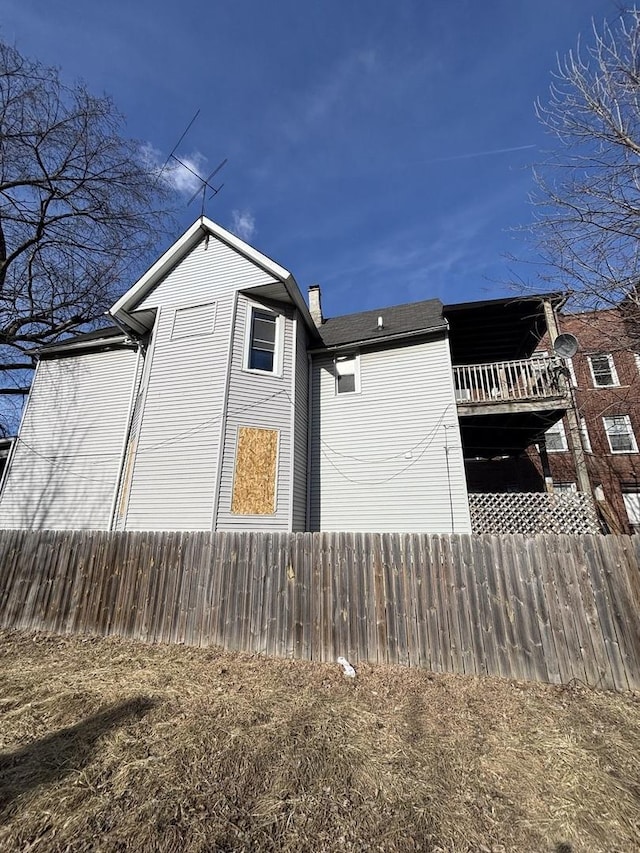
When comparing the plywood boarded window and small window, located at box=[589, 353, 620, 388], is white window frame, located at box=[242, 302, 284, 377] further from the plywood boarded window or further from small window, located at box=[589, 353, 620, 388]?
small window, located at box=[589, 353, 620, 388]

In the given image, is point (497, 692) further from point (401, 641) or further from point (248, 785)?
point (248, 785)

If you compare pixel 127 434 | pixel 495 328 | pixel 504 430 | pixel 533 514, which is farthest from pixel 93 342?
pixel 533 514

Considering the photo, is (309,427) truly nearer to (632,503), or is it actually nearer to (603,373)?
(632,503)

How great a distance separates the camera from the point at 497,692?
4.62 metres

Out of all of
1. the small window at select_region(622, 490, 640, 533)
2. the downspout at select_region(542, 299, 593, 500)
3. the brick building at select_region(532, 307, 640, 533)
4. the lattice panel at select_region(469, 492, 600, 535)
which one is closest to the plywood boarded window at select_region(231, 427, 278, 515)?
the lattice panel at select_region(469, 492, 600, 535)

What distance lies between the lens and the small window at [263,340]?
397 inches

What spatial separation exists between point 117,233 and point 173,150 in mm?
5961

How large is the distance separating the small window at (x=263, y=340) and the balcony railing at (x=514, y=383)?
565 cm

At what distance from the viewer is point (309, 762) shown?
330cm

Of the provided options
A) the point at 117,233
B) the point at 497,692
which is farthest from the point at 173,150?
the point at 497,692

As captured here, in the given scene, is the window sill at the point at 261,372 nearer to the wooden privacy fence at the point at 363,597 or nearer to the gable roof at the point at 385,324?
the gable roof at the point at 385,324

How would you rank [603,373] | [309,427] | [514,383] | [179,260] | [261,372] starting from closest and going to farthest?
[261,372], [514,383], [179,260], [309,427], [603,373]

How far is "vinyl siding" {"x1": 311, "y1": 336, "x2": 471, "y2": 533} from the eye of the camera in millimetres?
9742

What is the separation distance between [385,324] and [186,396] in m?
7.20
